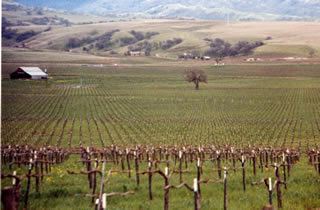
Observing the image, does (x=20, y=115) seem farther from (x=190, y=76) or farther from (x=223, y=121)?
(x=190, y=76)

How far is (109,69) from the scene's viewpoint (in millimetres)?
56781

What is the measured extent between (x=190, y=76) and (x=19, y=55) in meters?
Result: 26.4

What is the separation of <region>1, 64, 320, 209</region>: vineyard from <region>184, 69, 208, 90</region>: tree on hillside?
2.97 feet

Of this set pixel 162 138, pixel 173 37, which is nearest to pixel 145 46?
pixel 173 37

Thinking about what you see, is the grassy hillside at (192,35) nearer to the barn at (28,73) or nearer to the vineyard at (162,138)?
the barn at (28,73)

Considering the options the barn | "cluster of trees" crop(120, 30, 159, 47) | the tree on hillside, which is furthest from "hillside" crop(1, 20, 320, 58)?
the tree on hillside

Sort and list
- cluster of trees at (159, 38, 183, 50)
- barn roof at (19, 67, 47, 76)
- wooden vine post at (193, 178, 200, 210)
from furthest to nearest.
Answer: cluster of trees at (159, 38, 183, 50) < barn roof at (19, 67, 47, 76) < wooden vine post at (193, 178, 200, 210)

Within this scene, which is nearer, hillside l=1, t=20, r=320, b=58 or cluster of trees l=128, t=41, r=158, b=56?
hillside l=1, t=20, r=320, b=58

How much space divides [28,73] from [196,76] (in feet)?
88.3

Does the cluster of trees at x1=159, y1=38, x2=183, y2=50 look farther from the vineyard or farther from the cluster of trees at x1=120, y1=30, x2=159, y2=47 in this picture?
the vineyard

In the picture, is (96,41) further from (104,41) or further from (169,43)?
(169,43)

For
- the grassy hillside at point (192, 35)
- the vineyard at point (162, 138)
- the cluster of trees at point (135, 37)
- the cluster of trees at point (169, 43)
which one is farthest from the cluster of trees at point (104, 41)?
the vineyard at point (162, 138)

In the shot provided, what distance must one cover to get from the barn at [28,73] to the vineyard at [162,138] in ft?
2.52

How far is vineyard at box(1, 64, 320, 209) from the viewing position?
31.9ft
